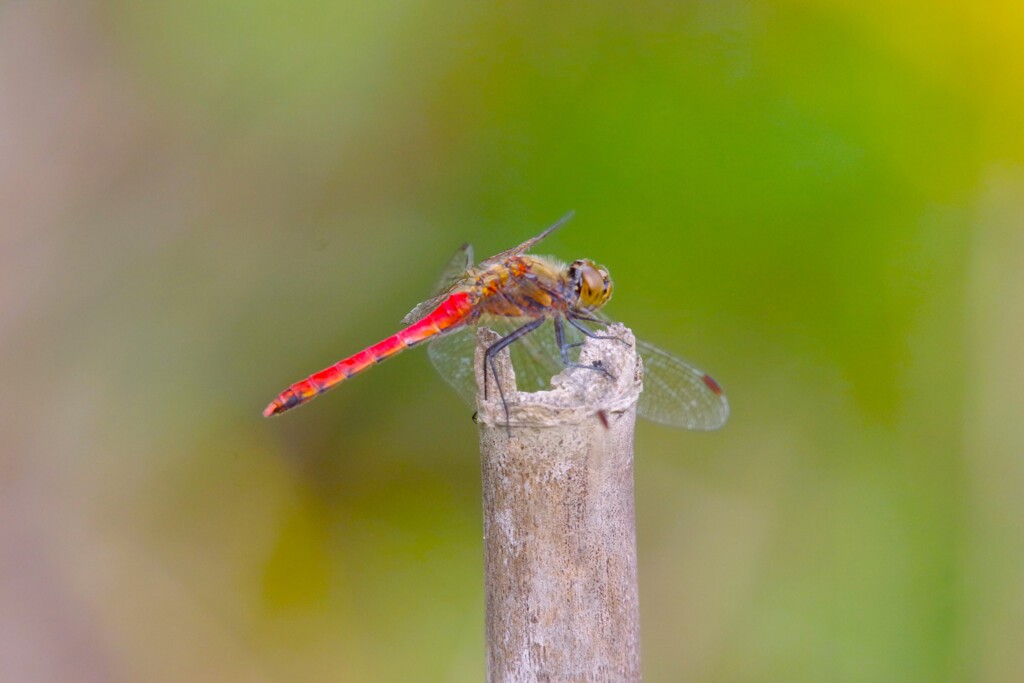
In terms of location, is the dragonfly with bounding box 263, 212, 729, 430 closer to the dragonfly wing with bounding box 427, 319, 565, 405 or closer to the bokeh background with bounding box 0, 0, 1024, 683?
the dragonfly wing with bounding box 427, 319, 565, 405

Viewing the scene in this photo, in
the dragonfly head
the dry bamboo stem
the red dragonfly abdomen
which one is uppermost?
the dragonfly head

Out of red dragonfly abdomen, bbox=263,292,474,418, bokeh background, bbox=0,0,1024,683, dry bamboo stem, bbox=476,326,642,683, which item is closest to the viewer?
dry bamboo stem, bbox=476,326,642,683

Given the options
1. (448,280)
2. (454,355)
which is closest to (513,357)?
(454,355)

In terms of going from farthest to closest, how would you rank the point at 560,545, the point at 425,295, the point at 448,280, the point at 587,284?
the point at 425,295
the point at 448,280
the point at 587,284
the point at 560,545

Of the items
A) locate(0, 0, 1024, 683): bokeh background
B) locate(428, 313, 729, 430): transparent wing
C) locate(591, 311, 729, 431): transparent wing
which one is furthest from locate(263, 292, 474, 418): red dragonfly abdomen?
locate(591, 311, 729, 431): transparent wing

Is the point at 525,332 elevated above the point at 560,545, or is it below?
above

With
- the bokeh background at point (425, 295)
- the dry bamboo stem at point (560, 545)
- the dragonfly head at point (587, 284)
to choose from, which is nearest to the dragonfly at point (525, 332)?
the dragonfly head at point (587, 284)

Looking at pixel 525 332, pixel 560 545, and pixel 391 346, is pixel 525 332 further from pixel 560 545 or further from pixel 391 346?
pixel 560 545

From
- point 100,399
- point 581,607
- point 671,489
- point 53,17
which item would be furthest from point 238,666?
point 53,17
